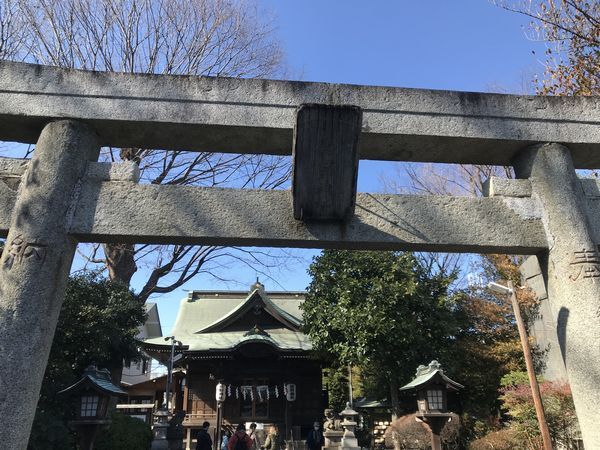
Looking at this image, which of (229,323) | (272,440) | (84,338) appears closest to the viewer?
(84,338)

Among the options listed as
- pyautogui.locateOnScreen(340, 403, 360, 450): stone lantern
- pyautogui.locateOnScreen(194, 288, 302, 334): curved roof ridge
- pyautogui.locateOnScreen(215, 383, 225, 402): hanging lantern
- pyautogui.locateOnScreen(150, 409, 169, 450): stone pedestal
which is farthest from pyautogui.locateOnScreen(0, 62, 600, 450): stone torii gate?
pyautogui.locateOnScreen(194, 288, 302, 334): curved roof ridge

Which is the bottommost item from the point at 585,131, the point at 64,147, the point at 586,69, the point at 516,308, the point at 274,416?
the point at 274,416

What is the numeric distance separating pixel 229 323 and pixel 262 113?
18.5m

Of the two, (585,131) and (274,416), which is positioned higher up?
(585,131)

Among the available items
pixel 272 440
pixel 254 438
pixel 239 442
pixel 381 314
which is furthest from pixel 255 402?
pixel 239 442

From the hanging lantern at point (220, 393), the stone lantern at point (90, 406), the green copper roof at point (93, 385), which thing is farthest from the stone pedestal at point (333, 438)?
the green copper roof at point (93, 385)

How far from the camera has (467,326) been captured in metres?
18.7

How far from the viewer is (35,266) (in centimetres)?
353

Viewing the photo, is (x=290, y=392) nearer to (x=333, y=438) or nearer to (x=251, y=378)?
(x=251, y=378)

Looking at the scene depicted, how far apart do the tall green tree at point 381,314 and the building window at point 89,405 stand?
11431mm

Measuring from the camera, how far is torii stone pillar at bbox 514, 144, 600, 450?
358 cm

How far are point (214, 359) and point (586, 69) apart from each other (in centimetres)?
1579

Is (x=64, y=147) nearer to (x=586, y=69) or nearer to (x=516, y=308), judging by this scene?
(x=586, y=69)

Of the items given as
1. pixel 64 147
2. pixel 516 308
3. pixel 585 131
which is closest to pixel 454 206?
pixel 585 131
